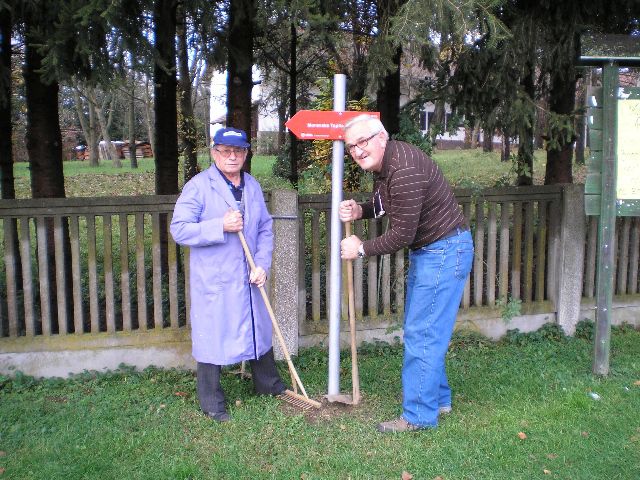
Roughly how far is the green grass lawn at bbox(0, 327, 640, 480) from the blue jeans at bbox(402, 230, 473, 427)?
0.77ft

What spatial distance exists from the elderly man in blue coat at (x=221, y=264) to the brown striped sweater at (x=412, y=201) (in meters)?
0.87

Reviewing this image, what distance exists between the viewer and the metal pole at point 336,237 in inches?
163

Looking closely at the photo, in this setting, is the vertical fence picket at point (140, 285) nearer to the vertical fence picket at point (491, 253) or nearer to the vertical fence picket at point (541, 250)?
the vertical fence picket at point (491, 253)

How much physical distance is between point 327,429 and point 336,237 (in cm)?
124

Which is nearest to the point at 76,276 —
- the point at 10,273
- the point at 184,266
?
the point at 10,273

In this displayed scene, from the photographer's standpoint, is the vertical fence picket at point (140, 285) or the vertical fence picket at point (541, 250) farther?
the vertical fence picket at point (541, 250)

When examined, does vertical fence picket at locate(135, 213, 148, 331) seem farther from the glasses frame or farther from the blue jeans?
the blue jeans

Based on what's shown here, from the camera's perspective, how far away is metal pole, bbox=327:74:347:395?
4.14m

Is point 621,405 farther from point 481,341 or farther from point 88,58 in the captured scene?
point 88,58

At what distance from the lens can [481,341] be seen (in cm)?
582

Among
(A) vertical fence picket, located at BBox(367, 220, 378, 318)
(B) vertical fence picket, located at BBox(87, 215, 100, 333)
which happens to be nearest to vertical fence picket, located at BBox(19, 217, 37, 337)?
(B) vertical fence picket, located at BBox(87, 215, 100, 333)

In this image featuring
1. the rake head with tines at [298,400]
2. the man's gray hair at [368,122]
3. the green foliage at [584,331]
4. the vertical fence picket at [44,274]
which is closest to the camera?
the man's gray hair at [368,122]

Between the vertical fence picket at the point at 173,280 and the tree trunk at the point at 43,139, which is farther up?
the tree trunk at the point at 43,139

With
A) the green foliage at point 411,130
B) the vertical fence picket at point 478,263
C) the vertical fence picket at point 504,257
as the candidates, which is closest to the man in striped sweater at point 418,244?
the vertical fence picket at point 478,263
